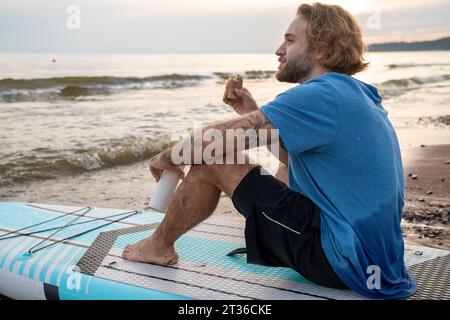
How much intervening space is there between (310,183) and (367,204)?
270mm

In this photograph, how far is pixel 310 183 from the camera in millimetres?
2469

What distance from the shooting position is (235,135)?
8.30 ft

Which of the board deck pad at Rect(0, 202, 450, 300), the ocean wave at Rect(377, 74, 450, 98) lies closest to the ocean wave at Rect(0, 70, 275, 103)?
the ocean wave at Rect(377, 74, 450, 98)

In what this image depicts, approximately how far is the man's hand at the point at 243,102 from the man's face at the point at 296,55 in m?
0.43

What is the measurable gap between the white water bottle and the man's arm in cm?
32

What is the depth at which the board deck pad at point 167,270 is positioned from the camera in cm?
276

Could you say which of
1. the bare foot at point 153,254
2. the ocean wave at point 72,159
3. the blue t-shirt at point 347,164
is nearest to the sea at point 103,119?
the ocean wave at point 72,159

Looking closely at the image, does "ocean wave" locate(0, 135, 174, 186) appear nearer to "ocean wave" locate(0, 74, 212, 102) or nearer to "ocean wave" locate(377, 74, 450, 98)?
"ocean wave" locate(0, 74, 212, 102)

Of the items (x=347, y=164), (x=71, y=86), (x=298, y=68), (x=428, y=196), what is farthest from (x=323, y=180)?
(x=71, y=86)

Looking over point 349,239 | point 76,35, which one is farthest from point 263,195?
point 76,35

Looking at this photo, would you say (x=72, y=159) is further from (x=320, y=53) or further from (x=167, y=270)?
(x=320, y=53)

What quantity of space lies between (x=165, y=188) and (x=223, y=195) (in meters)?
3.00

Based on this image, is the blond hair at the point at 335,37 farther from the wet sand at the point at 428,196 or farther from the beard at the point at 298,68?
the wet sand at the point at 428,196
